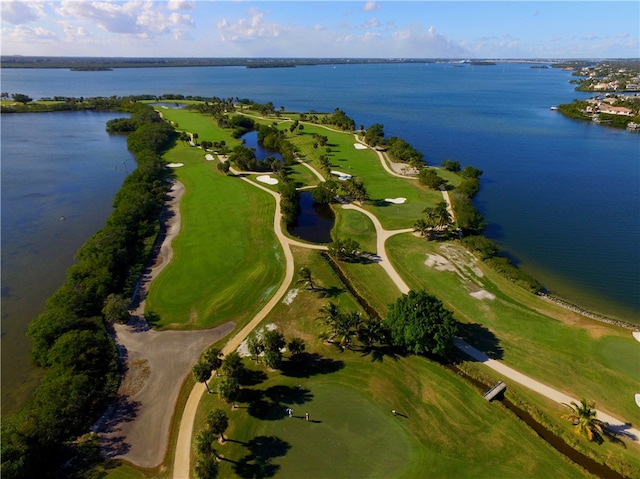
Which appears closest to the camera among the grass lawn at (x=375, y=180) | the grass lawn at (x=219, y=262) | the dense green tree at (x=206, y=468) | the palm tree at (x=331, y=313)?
the dense green tree at (x=206, y=468)

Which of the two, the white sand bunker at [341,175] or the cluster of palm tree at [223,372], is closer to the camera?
the cluster of palm tree at [223,372]

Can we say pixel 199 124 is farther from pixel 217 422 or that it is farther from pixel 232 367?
pixel 217 422

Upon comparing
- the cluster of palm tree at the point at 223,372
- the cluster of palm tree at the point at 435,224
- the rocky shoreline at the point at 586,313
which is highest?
the cluster of palm tree at the point at 435,224

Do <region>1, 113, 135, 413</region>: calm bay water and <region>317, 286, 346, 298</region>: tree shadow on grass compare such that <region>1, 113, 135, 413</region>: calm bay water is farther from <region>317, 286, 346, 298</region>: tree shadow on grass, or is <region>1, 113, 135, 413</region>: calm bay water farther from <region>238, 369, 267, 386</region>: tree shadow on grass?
<region>317, 286, 346, 298</region>: tree shadow on grass

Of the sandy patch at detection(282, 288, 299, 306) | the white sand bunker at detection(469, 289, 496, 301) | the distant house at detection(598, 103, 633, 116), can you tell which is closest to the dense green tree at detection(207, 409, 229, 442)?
the sandy patch at detection(282, 288, 299, 306)

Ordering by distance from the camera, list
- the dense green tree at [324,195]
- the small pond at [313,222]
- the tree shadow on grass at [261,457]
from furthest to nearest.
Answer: the dense green tree at [324,195]
the small pond at [313,222]
the tree shadow on grass at [261,457]

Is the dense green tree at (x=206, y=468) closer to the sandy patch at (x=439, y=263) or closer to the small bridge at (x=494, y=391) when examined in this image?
the small bridge at (x=494, y=391)

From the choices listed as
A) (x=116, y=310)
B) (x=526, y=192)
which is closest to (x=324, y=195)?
(x=116, y=310)

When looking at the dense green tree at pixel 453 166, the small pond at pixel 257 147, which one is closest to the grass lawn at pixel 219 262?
the small pond at pixel 257 147
